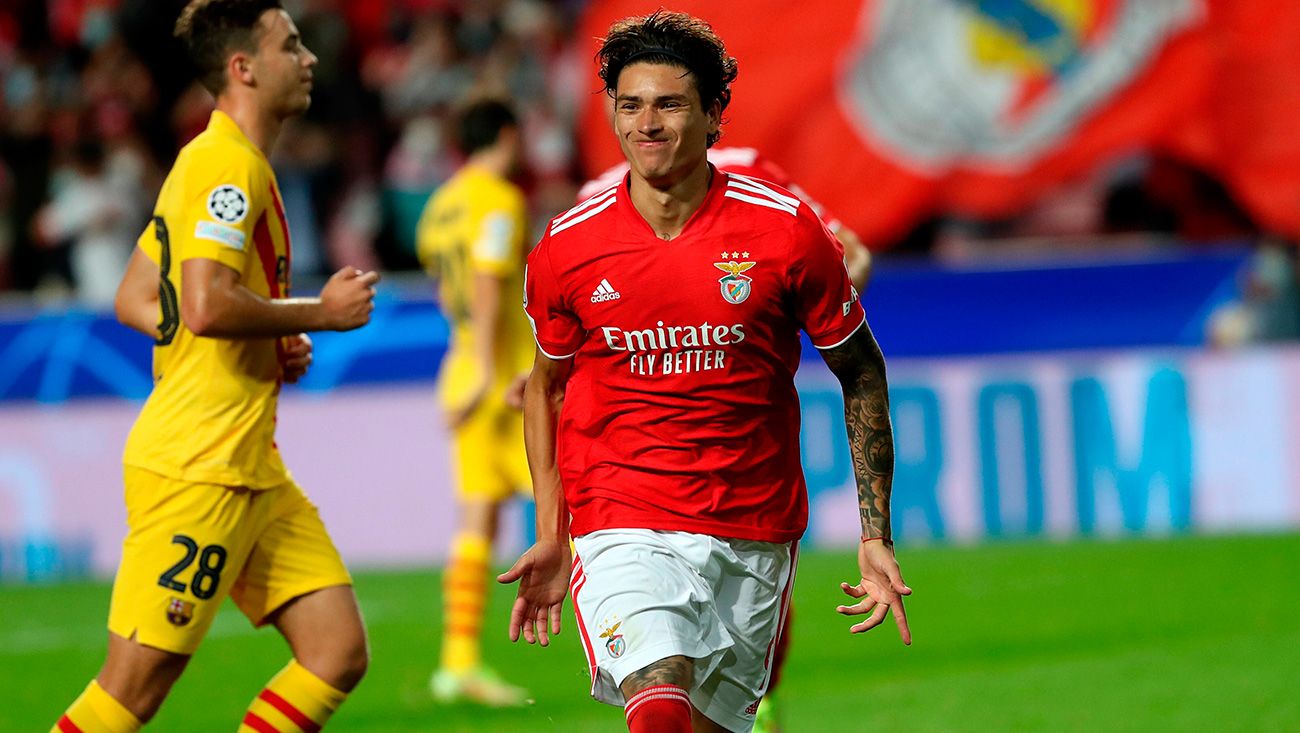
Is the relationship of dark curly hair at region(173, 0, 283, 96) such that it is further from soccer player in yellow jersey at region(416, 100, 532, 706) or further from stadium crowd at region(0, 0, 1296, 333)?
stadium crowd at region(0, 0, 1296, 333)

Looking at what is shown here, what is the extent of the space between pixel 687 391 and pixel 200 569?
4.88 ft

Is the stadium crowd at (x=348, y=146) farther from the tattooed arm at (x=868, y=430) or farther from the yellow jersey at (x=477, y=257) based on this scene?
the tattooed arm at (x=868, y=430)

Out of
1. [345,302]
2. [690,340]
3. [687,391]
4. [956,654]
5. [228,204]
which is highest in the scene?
[228,204]

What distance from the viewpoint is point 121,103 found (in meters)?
15.8

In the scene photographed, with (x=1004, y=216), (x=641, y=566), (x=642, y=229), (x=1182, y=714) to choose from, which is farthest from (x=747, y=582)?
(x=1004, y=216)

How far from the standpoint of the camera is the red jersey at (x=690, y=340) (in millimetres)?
4395

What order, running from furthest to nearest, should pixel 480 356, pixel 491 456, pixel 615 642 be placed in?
1. pixel 491 456
2. pixel 480 356
3. pixel 615 642

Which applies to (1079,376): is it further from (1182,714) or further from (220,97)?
(220,97)

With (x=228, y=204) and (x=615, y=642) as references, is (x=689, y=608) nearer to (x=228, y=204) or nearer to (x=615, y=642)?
(x=615, y=642)

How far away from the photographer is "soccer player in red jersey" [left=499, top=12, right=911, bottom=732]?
4.38m

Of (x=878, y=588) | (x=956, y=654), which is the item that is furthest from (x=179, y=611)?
(x=956, y=654)

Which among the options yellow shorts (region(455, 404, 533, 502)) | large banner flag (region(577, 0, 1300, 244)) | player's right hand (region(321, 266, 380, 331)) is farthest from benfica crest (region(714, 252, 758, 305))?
large banner flag (region(577, 0, 1300, 244))

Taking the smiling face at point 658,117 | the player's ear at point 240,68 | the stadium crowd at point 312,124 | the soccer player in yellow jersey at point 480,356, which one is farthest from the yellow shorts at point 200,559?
the stadium crowd at point 312,124

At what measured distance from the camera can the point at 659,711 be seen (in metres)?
4.13
